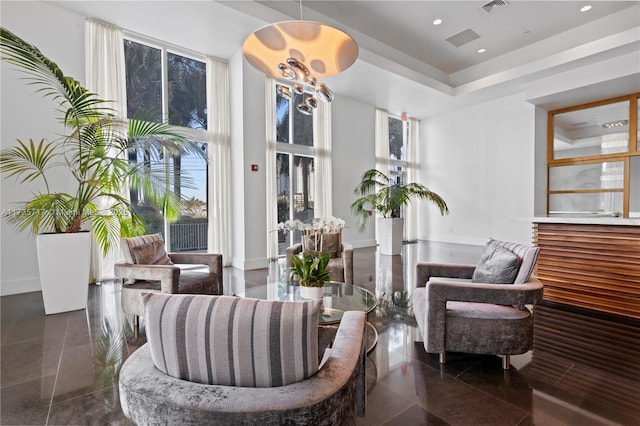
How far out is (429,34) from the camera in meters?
6.07

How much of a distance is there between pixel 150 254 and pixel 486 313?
2954 millimetres

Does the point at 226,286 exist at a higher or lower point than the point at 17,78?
lower

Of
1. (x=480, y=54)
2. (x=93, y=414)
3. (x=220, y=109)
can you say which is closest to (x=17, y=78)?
(x=220, y=109)

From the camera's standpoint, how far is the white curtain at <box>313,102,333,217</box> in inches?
285

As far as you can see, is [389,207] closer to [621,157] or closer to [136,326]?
[621,157]

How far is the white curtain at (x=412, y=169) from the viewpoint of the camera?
9.32 meters

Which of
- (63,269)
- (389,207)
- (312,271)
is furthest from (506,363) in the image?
(389,207)

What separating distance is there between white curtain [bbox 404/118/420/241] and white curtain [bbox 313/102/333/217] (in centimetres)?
315

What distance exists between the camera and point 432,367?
2.17 metres

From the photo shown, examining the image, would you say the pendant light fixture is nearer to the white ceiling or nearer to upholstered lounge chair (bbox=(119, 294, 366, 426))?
the white ceiling

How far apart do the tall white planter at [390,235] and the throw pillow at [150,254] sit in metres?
4.91

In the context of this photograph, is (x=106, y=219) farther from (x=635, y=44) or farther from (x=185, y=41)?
(x=635, y=44)

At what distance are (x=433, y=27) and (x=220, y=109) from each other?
14.3 feet

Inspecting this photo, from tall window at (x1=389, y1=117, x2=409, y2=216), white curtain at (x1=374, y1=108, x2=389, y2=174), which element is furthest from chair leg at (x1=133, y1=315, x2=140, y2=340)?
tall window at (x1=389, y1=117, x2=409, y2=216)
